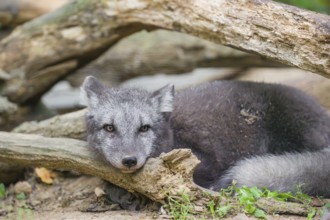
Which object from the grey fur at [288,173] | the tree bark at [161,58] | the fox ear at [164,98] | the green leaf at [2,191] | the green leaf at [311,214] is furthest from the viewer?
the tree bark at [161,58]

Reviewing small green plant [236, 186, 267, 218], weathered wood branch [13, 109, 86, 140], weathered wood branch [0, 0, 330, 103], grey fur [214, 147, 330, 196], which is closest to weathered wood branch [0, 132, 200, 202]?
small green plant [236, 186, 267, 218]

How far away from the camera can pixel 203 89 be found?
226 inches

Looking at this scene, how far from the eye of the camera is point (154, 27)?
583 centimetres

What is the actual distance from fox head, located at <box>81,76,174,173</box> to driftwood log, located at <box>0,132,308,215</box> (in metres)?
0.11

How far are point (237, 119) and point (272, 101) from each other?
388mm

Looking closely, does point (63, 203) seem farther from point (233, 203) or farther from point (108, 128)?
point (233, 203)

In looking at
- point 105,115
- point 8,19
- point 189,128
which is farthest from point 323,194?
point 8,19

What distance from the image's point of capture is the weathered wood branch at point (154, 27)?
4.48 meters

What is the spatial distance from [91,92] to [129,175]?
2.97ft

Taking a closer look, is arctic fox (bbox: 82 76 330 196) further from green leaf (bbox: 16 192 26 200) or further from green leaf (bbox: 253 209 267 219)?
green leaf (bbox: 16 192 26 200)

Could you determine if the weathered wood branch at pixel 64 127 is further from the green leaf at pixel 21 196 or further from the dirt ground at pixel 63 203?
the green leaf at pixel 21 196

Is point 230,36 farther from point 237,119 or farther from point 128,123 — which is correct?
point 128,123

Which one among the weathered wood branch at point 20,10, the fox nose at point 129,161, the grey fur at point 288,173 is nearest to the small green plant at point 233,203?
the grey fur at point 288,173

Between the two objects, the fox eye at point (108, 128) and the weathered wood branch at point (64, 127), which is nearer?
the fox eye at point (108, 128)
